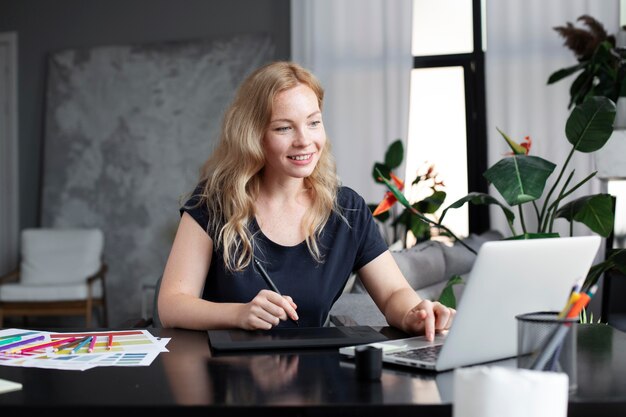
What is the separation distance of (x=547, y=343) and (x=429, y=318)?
0.57 m

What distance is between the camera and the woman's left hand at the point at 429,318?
1569mm

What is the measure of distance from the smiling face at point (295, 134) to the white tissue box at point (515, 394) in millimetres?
1149

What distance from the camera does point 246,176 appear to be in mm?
2039

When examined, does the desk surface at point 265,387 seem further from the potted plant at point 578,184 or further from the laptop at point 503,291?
the potted plant at point 578,184

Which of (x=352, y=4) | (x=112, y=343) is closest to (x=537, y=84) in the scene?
(x=352, y=4)

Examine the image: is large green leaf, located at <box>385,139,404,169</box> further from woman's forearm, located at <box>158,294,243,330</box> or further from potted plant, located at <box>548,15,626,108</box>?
woman's forearm, located at <box>158,294,243,330</box>

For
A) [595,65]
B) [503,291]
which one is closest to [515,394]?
[503,291]

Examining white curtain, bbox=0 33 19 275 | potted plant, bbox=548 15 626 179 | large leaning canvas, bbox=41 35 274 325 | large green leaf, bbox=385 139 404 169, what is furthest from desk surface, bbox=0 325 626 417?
white curtain, bbox=0 33 19 275

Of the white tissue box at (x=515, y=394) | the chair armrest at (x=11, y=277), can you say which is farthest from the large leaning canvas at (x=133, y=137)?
the white tissue box at (x=515, y=394)

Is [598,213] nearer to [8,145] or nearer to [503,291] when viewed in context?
[503,291]

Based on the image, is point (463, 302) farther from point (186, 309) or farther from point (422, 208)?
point (422, 208)

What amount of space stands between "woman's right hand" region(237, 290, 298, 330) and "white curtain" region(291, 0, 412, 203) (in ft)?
14.5

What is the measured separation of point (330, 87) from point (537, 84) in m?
1.44

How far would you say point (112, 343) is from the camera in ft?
5.03
